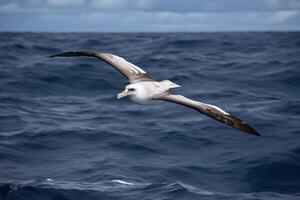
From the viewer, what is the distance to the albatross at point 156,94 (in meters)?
11.1

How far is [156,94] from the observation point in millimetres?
12133

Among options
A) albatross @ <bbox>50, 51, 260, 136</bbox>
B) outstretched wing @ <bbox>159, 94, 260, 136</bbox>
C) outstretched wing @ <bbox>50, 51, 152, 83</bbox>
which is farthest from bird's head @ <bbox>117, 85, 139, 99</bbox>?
outstretched wing @ <bbox>159, 94, 260, 136</bbox>

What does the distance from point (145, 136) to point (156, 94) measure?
6946 mm

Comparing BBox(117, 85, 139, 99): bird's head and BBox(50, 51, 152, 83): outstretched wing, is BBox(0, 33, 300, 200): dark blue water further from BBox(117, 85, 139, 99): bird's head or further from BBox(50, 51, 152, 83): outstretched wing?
BBox(117, 85, 139, 99): bird's head

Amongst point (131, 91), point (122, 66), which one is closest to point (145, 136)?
point (122, 66)

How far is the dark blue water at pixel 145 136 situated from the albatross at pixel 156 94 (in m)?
2.76

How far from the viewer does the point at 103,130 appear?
64.0 feet

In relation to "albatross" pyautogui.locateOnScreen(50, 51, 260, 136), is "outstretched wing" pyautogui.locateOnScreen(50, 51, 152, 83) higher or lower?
higher

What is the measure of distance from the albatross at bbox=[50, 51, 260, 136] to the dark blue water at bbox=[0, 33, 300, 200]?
2.76 m

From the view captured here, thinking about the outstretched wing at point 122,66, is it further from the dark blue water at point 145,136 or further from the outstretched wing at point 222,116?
the dark blue water at point 145,136

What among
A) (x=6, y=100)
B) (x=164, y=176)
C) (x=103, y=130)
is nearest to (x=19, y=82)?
(x=6, y=100)

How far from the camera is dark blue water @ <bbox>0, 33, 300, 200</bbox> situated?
1509 centimetres

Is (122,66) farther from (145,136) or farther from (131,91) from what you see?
(145,136)

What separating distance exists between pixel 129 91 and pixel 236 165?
566 cm
